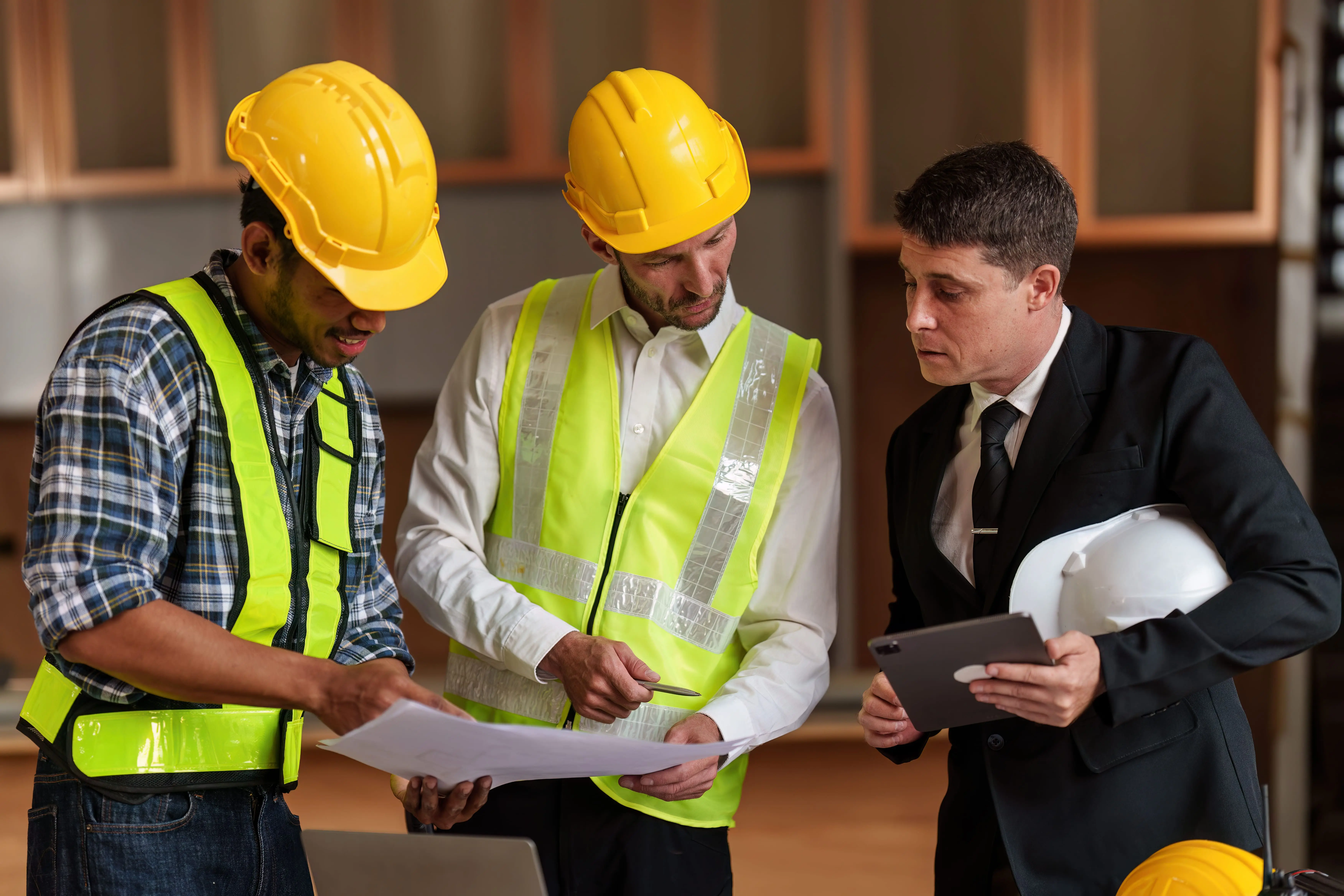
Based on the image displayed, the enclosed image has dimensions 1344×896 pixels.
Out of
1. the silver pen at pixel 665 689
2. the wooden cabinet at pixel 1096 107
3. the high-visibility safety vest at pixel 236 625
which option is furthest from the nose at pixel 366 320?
the wooden cabinet at pixel 1096 107

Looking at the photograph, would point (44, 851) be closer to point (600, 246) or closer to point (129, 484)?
point (129, 484)

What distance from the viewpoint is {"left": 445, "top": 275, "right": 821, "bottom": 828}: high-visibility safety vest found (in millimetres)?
1664

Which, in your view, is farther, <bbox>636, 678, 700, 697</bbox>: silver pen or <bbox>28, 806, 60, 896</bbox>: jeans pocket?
<bbox>636, 678, 700, 697</bbox>: silver pen

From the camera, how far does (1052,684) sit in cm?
122

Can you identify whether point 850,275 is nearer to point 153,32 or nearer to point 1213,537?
point 153,32

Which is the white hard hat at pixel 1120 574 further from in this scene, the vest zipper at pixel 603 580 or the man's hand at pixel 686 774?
the vest zipper at pixel 603 580

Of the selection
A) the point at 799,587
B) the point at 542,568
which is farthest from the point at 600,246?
the point at 799,587

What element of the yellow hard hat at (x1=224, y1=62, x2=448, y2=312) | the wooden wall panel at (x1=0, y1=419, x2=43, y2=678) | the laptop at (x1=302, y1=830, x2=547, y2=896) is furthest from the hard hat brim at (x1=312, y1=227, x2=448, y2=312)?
the wooden wall panel at (x1=0, y1=419, x2=43, y2=678)

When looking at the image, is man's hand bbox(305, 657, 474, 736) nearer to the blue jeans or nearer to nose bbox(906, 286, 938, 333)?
the blue jeans

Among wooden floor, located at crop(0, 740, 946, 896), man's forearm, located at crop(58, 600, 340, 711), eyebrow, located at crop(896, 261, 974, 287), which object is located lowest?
wooden floor, located at crop(0, 740, 946, 896)

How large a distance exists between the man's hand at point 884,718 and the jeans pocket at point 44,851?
94cm

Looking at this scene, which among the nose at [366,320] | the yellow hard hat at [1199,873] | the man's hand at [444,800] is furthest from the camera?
the man's hand at [444,800]

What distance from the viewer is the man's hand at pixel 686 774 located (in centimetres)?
154

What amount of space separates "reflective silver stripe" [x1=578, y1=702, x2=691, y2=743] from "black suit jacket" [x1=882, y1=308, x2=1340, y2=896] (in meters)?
0.41
